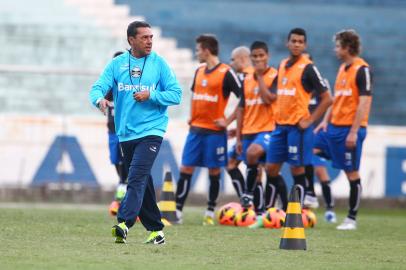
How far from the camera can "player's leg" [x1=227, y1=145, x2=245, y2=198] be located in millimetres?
14739

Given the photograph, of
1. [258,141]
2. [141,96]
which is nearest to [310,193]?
[258,141]

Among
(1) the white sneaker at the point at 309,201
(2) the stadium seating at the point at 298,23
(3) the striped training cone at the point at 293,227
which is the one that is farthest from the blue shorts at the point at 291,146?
(2) the stadium seating at the point at 298,23

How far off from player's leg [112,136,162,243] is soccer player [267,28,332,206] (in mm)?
3690

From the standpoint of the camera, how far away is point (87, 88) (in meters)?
21.5

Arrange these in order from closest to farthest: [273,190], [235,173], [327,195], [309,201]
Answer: [273,190], [235,173], [309,201], [327,195]

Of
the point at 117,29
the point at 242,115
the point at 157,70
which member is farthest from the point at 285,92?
the point at 117,29

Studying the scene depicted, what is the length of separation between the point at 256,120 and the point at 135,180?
486 cm

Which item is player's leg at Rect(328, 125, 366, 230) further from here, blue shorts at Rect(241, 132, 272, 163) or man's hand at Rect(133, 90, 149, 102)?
man's hand at Rect(133, 90, 149, 102)

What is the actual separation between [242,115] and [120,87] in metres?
4.61

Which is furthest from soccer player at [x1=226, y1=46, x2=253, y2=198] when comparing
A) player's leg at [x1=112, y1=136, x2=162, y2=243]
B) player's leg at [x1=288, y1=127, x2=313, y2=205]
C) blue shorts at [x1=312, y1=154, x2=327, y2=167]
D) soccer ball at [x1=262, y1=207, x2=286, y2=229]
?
player's leg at [x1=112, y1=136, x2=162, y2=243]

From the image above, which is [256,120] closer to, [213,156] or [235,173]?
[213,156]

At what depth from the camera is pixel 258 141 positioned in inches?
556

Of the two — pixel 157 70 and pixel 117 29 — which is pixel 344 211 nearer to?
pixel 117 29

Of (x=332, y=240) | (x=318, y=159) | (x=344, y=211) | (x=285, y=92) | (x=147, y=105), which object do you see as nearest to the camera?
(x=147, y=105)
